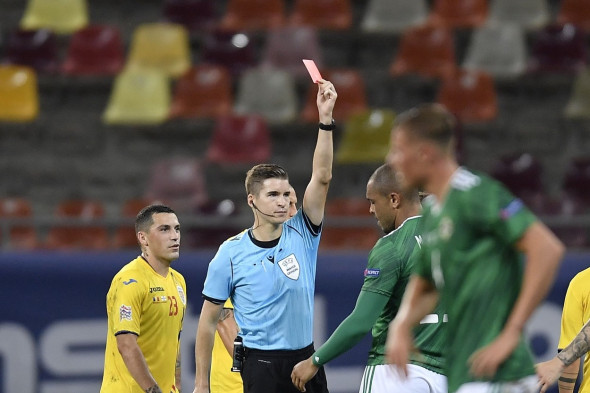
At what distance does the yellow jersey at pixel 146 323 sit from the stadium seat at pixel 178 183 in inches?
212

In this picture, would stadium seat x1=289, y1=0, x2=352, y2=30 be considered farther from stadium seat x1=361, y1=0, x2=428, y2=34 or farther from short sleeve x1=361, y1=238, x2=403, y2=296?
short sleeve x1=361, y1=238, x2=403, y2=296

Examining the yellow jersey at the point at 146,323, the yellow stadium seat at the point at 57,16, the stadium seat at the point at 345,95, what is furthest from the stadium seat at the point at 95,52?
the yellow jersey at the point at 146,323

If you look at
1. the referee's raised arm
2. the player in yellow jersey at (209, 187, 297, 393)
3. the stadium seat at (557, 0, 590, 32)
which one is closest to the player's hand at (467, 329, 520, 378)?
the referee's raised arm

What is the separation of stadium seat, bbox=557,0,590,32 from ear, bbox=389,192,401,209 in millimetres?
8580

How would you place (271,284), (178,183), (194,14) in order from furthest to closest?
(194,14)
(178,183)
(271,284)

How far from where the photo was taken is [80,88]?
44.6ft

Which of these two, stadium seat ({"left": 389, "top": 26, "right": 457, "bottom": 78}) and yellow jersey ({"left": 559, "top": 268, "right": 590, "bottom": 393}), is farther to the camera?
stadium seat ({"left": 389, "top": 26, "right": 457, "bottom": 78})

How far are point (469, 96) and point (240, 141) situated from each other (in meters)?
2.81

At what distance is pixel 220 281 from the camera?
619cm

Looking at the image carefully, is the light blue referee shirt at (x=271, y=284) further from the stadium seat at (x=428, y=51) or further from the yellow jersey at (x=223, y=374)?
the stadium seat at (x=428, y=51)

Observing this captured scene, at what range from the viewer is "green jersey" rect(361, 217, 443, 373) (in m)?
5.26

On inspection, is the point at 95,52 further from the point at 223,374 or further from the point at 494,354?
the point at 494,354

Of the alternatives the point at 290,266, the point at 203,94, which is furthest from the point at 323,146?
the point at 203,94

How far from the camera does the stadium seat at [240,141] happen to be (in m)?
12.5
